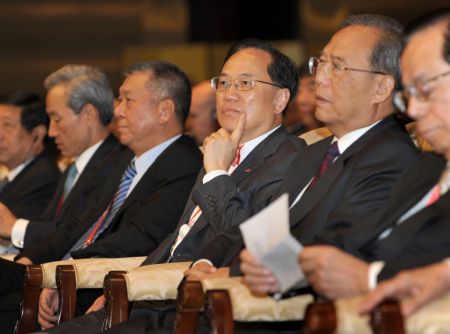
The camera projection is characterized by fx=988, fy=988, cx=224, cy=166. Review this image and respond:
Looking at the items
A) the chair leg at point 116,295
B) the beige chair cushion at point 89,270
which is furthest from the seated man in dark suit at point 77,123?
the chair leg at point 116,295

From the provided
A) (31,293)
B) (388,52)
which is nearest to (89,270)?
(31,293)

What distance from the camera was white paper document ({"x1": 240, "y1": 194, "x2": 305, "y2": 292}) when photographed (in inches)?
101

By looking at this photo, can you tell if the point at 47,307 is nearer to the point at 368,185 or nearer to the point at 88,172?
the point at 88,172

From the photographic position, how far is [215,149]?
12.9ft

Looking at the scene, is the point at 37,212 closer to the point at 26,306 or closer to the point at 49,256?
the point at 49,256

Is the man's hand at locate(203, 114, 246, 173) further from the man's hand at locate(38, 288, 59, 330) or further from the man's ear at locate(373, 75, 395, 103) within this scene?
the man's hand at locate(38, 288, 59, 330)

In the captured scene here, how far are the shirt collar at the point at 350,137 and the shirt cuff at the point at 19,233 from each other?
8.40ft

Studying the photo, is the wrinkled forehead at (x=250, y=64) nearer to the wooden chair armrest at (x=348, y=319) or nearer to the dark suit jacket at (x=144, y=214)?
the dark suit jacket at (x=144, y=214)

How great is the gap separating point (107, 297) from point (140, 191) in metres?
1.13

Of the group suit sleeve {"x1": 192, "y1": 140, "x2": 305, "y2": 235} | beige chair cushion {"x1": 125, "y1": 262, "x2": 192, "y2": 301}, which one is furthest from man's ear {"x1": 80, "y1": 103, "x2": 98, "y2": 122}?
beige chair cushion {"x1": 125, "y1": 262, "x2": 192, "y2": 301}

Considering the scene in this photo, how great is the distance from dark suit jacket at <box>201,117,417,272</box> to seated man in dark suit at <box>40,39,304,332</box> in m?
0.42

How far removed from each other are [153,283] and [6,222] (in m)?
2.09

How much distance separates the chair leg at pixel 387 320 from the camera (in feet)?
7.97

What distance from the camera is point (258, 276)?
9.20ft
